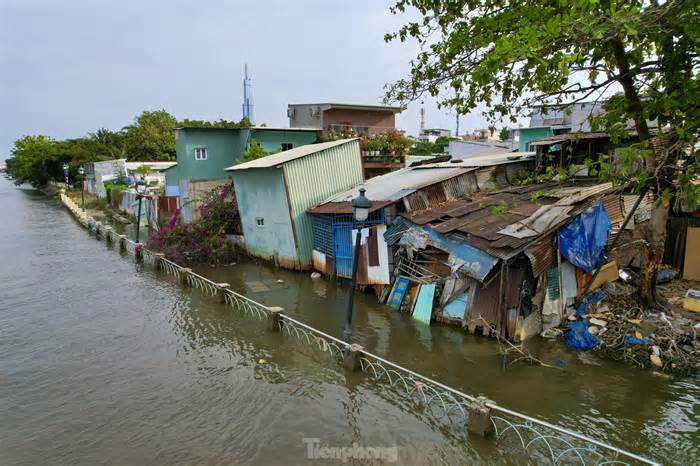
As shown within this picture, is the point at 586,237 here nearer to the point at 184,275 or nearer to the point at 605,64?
the point at 605,64

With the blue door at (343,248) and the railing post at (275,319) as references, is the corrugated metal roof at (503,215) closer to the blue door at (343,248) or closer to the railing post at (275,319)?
the blue door at (343,248)

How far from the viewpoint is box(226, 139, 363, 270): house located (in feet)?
58.1

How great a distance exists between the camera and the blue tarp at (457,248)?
1109cm

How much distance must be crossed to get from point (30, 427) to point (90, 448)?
161 cm

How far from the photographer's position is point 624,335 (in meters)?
10.0

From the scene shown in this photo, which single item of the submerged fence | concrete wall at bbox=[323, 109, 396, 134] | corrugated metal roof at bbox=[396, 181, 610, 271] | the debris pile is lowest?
the submerged fence

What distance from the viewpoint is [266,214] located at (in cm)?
1925

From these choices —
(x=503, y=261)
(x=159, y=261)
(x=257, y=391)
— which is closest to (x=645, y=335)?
(x=503, y=261)

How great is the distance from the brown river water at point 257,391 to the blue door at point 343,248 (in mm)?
1724

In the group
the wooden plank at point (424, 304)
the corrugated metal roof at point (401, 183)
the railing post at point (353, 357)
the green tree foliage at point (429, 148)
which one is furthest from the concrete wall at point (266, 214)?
the green tree foliage at point (429, 148)

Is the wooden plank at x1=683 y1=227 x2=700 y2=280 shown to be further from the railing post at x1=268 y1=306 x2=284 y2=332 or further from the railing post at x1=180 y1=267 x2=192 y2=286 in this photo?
the railing post at x1=180 y1=267 x2=192 y2=286

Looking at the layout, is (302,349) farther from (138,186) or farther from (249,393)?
(138,186)

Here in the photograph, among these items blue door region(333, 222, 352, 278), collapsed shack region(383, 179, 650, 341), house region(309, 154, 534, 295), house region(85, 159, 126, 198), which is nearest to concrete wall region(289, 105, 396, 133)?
house region(309, 154, 534, 295)

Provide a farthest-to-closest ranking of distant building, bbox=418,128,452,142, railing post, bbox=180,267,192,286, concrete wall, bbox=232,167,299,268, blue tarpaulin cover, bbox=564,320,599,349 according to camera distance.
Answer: distant building, bbox=418,128,452,142, concrete wall, bbox=232,167,299,268, railing post, bbox=180,267,192,286, blue tarpaulin cover, bbox=564,320,599,349
